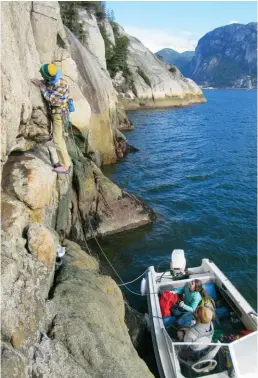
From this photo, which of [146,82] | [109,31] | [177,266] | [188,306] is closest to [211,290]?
[177,266]

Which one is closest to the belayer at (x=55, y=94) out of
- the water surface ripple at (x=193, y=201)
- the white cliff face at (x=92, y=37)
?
the water surface ripple at (x=193, y=201)

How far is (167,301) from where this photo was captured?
37.4 feet

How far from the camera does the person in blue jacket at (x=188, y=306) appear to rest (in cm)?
1015

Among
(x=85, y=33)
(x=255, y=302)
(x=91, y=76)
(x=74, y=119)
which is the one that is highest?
(x=85, y=33)

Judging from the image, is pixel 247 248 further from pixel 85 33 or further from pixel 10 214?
pixel 85 33

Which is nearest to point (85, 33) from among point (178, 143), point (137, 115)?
point (137, 115)

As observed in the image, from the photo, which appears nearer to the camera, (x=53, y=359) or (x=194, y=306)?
(x=53, y=359)

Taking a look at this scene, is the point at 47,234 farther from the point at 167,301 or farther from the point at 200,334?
the point at 167,301

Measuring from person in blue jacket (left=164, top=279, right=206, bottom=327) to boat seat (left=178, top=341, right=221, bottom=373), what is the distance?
3.27 feet

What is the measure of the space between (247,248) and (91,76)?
17.2 metres

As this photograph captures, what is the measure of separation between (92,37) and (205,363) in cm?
4585

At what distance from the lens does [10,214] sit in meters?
8.63

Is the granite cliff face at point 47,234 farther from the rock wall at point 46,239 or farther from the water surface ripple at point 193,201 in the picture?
the water surface ripple at point 193,201

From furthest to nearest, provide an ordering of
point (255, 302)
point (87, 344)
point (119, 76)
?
1. point (119, 76)
2. point (255, 302)
3. point (87, 344)
